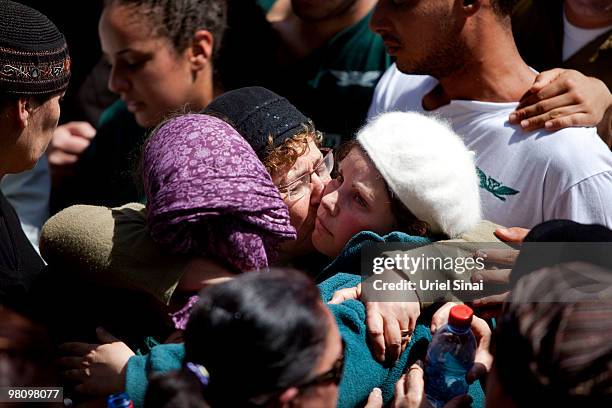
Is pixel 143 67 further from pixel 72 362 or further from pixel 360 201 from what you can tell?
pixel 72 362

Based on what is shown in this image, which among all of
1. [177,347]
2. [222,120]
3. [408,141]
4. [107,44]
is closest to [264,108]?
[222,120]

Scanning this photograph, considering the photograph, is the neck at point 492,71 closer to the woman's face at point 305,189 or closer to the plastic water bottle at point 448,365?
the woman's face at point 305,189

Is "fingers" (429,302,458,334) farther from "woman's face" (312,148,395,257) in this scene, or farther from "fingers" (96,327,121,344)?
"fingers" (96,327,121,344)

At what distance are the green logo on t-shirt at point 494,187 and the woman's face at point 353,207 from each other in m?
0.63

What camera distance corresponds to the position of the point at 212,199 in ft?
5.58


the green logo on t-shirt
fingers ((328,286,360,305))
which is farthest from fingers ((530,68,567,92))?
fingers ((328,286,360,305))

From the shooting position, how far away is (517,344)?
1.37 metres

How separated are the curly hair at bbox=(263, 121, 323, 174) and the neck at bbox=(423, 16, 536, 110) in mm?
864

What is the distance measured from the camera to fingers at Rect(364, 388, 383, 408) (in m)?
1.70

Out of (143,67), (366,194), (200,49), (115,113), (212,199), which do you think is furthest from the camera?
(115,113)

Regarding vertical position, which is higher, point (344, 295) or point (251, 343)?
point (251, 343)

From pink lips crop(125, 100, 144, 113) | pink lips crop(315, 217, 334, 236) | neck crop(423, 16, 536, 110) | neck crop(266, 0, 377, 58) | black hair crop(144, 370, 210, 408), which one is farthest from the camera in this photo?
neck crop(266, 0, 377, 58)

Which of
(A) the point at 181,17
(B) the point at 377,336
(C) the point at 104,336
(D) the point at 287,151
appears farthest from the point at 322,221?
(A) the point at 181,17

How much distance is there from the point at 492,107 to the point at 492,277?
906 millimetres
